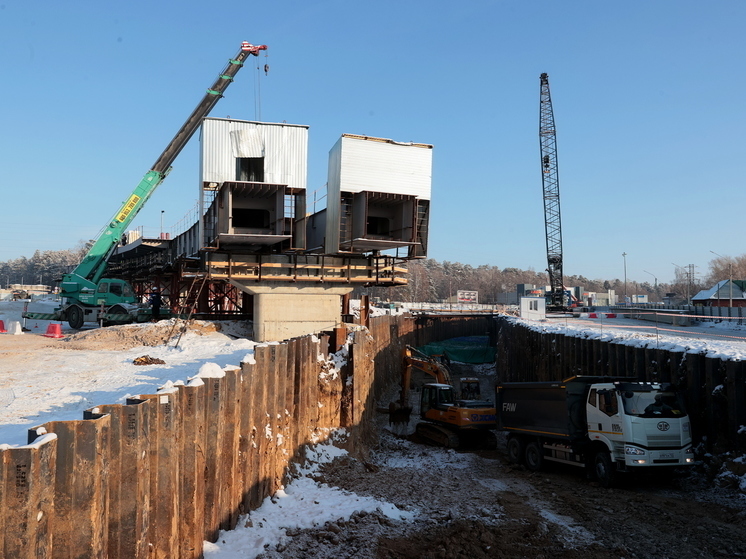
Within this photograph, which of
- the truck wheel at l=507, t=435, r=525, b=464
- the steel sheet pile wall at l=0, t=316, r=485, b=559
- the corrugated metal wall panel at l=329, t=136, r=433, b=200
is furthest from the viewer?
the corrugated metal wall panel at l=329, t=136, r=433, b=200

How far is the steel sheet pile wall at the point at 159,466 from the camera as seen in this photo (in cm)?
506

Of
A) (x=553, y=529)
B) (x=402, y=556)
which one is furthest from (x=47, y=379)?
(x=553, y=529)

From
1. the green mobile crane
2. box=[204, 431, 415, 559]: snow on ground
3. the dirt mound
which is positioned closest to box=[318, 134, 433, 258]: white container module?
the dirt mound

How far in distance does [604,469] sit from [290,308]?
18.2m

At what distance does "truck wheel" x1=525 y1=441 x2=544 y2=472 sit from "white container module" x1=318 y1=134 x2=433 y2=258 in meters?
11.4

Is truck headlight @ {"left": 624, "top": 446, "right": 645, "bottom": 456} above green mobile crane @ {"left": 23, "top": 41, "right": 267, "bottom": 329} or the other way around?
the other way around

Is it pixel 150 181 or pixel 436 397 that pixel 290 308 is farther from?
pixel 150 181

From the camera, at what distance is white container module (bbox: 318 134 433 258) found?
2575cm

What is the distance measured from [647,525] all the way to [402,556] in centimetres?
554

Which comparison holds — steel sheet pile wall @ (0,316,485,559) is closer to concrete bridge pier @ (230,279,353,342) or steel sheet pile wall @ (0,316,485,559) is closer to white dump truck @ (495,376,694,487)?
white dump truck @ (495,376,694,487)

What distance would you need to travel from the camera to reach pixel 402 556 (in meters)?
9.37

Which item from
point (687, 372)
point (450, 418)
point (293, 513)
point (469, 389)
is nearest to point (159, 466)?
point (293, 513)

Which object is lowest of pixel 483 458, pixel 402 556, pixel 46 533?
pixel 483 458

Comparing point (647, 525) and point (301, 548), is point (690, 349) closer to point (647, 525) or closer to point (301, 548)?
point (647, 525)
